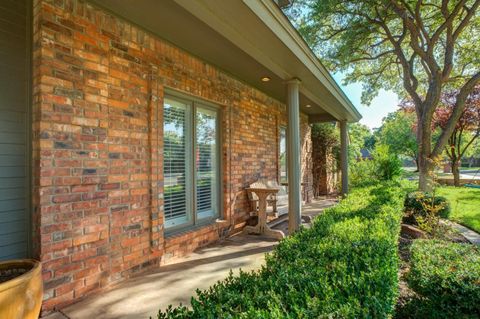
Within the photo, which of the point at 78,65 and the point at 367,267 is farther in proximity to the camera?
the point at 78,65

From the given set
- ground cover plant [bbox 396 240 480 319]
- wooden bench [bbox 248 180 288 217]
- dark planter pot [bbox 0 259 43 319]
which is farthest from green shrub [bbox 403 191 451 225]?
dark planter pot [bbox 0 259 43 319]

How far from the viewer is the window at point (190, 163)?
379 cm

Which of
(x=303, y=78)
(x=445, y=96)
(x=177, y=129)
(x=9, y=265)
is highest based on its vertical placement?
(x=445, y=96)

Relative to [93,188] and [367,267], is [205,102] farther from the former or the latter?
[367,267]

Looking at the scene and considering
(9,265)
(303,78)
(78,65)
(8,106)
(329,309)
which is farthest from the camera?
(303,78)

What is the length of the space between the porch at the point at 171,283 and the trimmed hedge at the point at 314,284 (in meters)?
0.97

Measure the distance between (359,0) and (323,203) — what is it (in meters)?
5.57

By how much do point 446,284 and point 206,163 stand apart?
3.32 m

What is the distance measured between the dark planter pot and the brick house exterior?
0.23m

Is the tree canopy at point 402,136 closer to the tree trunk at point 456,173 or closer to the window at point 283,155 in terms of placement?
the tree trunk at point 456,173

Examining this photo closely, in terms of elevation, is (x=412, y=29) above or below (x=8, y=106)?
above

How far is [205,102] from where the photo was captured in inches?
173

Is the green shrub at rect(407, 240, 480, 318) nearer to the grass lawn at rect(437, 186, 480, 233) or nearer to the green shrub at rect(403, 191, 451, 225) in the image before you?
the grass lawn at rect(437, 186, 480, 233)

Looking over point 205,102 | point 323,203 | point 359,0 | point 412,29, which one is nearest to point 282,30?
point 205,102
